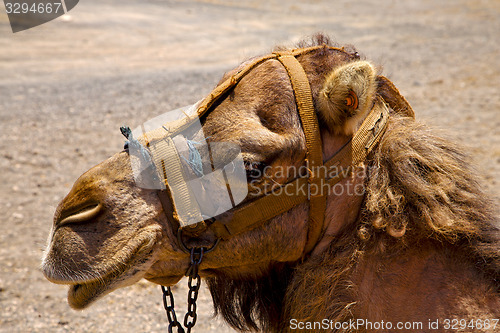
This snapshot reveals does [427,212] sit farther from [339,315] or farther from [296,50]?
[296,50]

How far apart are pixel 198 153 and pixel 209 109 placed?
215 mm

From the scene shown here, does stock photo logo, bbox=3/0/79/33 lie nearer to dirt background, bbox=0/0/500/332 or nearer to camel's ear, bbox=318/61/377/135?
dirt background, bbox=0/0/500/332

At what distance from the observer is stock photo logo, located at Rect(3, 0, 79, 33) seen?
1319cm

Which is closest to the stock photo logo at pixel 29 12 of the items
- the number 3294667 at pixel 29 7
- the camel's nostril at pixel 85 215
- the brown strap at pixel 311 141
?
the number 3294667 at pixel 29 7

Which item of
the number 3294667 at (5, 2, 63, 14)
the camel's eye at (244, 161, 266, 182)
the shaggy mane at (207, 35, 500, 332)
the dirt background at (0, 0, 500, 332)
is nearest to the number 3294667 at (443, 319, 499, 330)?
the shaggy mane at (207, 35, 500, 332)

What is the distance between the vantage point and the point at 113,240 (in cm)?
212

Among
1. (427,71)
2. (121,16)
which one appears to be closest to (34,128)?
(427,71)

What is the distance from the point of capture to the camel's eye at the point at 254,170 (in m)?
2.13

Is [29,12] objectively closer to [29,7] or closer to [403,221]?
[29,7]
